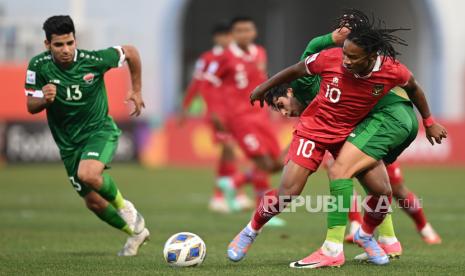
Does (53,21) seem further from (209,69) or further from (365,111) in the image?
(209,69)

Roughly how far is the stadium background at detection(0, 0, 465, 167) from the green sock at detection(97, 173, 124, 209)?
1326 cm

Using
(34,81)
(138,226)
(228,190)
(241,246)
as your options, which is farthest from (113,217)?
(228,190)

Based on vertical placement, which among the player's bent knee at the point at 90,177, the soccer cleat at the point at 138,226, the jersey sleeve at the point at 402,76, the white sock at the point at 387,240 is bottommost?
the soccer cleat at the point at 138,226

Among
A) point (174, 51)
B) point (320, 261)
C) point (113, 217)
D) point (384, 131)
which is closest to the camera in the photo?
point (320, 261)

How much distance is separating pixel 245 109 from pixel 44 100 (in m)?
5.58

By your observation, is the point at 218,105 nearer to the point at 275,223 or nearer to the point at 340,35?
the point at 275,223

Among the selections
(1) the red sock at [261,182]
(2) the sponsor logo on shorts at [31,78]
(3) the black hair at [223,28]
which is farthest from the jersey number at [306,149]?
(3) the black hair at [223,28]

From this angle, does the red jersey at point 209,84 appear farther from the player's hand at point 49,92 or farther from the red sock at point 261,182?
the player's hand at point 49,92

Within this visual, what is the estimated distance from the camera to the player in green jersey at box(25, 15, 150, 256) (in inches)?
349

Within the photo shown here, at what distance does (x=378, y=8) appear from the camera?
112 ft

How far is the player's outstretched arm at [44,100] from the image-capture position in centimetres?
852

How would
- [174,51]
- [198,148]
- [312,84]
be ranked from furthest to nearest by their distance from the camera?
[174,51] < [198,148] < [312,84]

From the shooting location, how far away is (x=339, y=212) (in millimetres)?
7828

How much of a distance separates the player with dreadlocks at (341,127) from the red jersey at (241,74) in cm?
578
